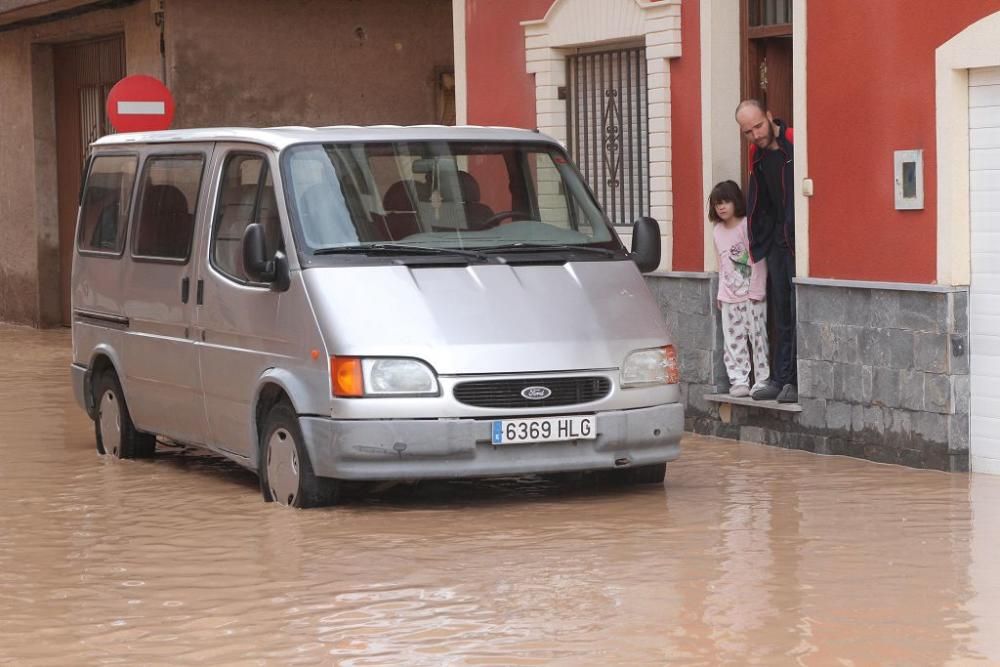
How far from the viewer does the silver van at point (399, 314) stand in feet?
33.9

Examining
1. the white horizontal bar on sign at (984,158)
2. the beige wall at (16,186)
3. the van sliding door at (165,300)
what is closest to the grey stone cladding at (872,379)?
the white horizontal bar on sign at (984,158)

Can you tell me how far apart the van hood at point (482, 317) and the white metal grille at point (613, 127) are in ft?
15.6

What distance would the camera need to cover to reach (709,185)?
1445 cm

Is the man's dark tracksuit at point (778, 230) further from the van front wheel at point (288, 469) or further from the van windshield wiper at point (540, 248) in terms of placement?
the van front wheel at point (288, 469)

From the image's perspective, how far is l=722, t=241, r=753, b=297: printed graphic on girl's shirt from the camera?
1389cm

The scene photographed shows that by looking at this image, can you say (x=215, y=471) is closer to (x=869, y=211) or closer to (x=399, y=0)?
(x=869, y=211)

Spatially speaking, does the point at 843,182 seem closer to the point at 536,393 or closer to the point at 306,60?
the point at 536,393

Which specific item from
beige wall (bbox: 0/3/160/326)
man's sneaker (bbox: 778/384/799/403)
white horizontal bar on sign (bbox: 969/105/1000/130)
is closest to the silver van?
white horizontal bar on sign (bbox: 969/105/1000/130)

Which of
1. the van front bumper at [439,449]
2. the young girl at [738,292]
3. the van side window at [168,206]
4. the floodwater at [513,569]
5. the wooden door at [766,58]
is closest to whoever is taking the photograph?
the floodwater at [513,569]

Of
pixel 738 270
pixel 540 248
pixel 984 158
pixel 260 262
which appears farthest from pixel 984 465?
pixel 260 262

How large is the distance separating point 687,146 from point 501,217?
3727 millimetres

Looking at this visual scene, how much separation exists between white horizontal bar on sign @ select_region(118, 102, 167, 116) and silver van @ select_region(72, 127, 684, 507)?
6471 millimetres

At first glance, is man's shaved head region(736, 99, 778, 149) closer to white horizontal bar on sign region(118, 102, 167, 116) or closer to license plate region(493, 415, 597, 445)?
license plate region(493, 415, 597, 445)

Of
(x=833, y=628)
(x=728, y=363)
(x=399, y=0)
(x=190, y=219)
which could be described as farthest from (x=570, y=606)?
(x=399, y=0)
